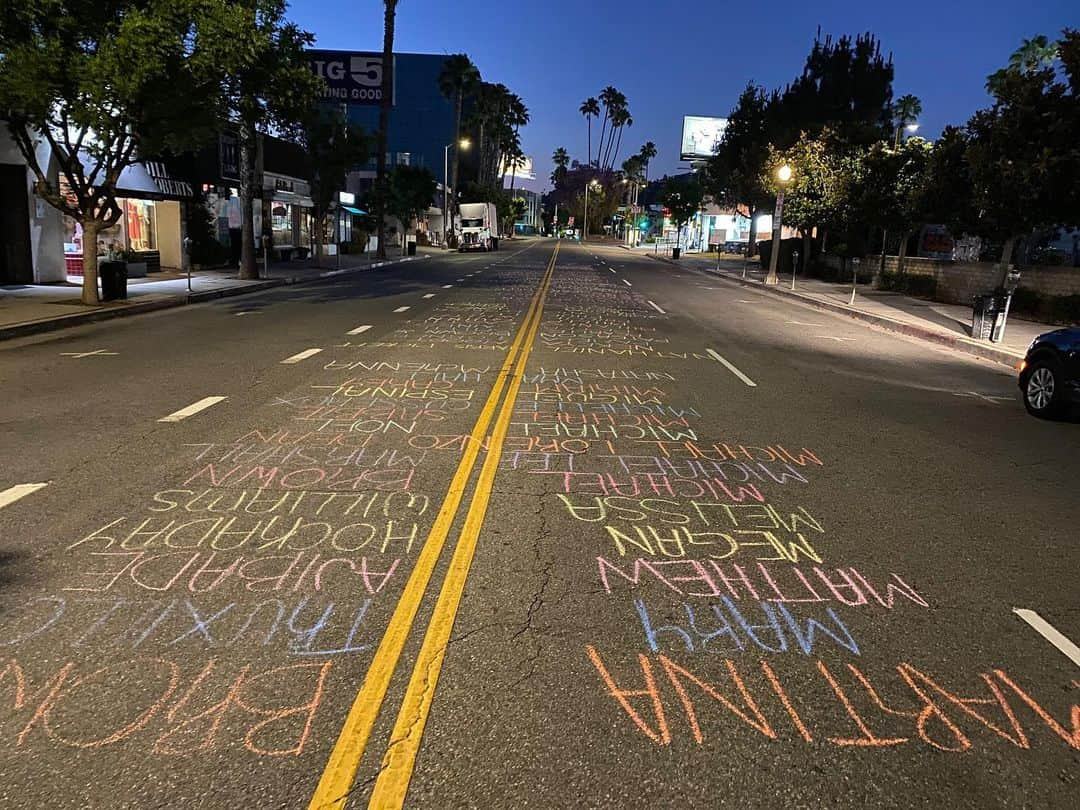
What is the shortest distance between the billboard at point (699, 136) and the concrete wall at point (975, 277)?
65262 mm

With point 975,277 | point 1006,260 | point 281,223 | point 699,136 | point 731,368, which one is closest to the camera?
point 731,368

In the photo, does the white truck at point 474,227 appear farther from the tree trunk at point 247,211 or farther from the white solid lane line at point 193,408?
the white solid lane line at point 193,408

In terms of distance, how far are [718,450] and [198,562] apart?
4.60 meters

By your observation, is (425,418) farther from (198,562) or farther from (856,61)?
(856,61)

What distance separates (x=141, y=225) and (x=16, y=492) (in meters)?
26.3

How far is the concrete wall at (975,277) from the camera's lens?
70.7 ft

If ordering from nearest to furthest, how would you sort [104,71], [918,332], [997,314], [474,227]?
[104,71] < [997,314] < [918,332] < [474,227]

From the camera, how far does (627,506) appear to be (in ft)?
18.8

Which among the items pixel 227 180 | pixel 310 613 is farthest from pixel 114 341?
pixel 227 180

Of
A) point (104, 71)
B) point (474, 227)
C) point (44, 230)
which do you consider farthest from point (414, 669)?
point (474, 227)

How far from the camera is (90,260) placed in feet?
58.4

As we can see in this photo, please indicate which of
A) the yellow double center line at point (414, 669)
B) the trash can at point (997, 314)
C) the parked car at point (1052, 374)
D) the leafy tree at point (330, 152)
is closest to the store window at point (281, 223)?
the leafy tree at point (330, 152)

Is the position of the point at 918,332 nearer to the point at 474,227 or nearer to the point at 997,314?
the point at 997,314

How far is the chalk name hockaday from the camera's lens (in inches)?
126
